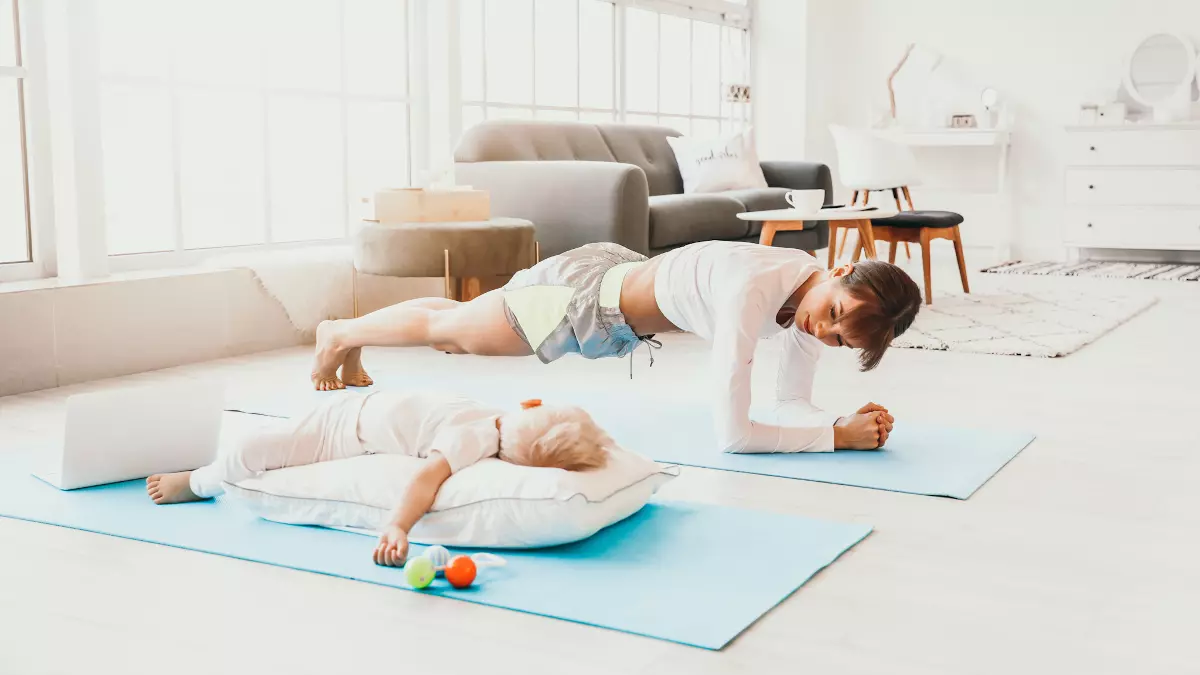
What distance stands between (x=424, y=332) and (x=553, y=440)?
124 cm

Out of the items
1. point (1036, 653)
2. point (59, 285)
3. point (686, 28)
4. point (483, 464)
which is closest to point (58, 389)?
point (59, 285)

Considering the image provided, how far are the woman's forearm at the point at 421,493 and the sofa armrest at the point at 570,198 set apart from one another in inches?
99.2

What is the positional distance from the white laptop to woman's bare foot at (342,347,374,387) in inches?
38.0

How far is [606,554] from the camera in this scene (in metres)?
2.02

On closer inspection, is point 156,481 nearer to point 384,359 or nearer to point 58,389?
point 58,389

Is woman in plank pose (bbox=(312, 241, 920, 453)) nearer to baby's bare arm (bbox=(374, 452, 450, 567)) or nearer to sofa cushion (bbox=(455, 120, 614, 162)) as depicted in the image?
baby's bare arm (bbox=(374, 452, 450, 567))

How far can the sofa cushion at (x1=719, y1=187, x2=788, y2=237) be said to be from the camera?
5.62 meters

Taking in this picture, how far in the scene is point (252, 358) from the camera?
416 cm

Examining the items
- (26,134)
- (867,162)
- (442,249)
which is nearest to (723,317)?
(442,249)

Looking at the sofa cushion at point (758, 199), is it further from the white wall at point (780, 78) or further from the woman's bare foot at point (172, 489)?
the woman's bare foot at point (172, 489)

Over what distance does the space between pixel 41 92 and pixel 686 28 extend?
179 inches

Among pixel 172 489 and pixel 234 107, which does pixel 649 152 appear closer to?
pixel 234 107

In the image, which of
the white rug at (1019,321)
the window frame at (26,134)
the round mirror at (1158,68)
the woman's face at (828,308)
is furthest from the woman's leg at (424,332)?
the round mirror at (1158,68)

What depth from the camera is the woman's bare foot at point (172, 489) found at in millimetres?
2338
